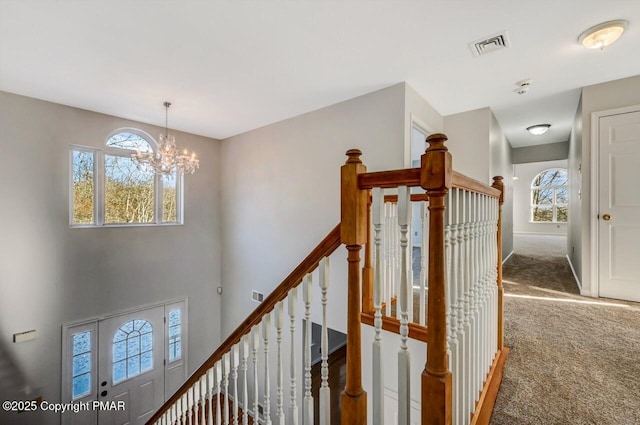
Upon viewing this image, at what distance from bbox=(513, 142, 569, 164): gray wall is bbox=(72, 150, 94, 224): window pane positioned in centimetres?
808

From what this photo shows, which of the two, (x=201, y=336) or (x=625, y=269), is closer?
(x=625, y=269)

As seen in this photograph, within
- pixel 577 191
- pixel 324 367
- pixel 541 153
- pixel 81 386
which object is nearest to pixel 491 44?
pixel 324 367

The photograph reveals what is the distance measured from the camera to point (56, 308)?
353 centimetres

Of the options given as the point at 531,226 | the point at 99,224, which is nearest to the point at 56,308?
the point at 99,224

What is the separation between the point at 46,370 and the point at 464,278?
4.89m

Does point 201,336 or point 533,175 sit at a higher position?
point 533,175

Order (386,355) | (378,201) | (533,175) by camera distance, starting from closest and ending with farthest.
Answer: (378,201)
(386,355)
(533,175)

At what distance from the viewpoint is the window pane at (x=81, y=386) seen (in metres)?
3.69

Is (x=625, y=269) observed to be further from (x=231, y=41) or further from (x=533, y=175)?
(x=533, y=175)

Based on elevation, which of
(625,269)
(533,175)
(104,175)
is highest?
(533,175)

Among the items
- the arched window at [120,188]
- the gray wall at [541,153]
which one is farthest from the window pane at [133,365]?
the gray wall at [541,153]

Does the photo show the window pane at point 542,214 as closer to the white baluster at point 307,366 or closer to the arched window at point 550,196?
the arched window at point 550,196

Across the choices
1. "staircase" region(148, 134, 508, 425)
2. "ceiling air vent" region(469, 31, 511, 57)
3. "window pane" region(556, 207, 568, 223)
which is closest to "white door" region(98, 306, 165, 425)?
"staircase" region(148, 134, 508, 425)

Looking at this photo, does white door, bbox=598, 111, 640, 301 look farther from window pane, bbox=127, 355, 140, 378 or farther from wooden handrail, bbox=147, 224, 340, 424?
window pane, bbox=127, 355, 140, 378
